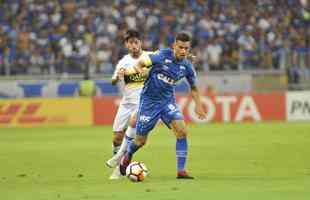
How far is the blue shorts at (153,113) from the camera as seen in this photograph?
13.1m

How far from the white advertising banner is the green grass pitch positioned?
3.26 metres

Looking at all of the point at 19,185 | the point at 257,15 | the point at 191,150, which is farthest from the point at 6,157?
the point at 257,15

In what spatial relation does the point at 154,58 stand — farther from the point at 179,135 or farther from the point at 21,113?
the point at 21,113

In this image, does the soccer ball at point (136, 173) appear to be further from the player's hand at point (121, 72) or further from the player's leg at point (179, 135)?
the player's hand at point (121, 72)

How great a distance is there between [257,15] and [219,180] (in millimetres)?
25010

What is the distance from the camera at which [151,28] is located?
35312 mm

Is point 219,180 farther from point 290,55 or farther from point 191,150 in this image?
point 290,55

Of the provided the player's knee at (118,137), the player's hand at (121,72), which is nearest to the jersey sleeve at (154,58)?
the player's hand at (121,72)

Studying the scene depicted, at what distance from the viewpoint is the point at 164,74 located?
42.9 feet

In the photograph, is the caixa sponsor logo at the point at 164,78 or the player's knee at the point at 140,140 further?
the player's knee at the point at 140,140

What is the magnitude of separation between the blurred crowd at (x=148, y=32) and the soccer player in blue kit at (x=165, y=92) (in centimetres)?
1984

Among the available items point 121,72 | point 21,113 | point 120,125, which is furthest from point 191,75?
point 21,113

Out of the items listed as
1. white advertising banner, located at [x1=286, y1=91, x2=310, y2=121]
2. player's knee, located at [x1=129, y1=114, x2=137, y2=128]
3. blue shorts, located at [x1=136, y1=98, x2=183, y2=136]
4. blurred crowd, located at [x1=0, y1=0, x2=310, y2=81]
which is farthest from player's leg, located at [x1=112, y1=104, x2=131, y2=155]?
white advertising banner, located at [x1=286, y1=91, x2=310, y2=121]

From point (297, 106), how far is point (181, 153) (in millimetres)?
20665
